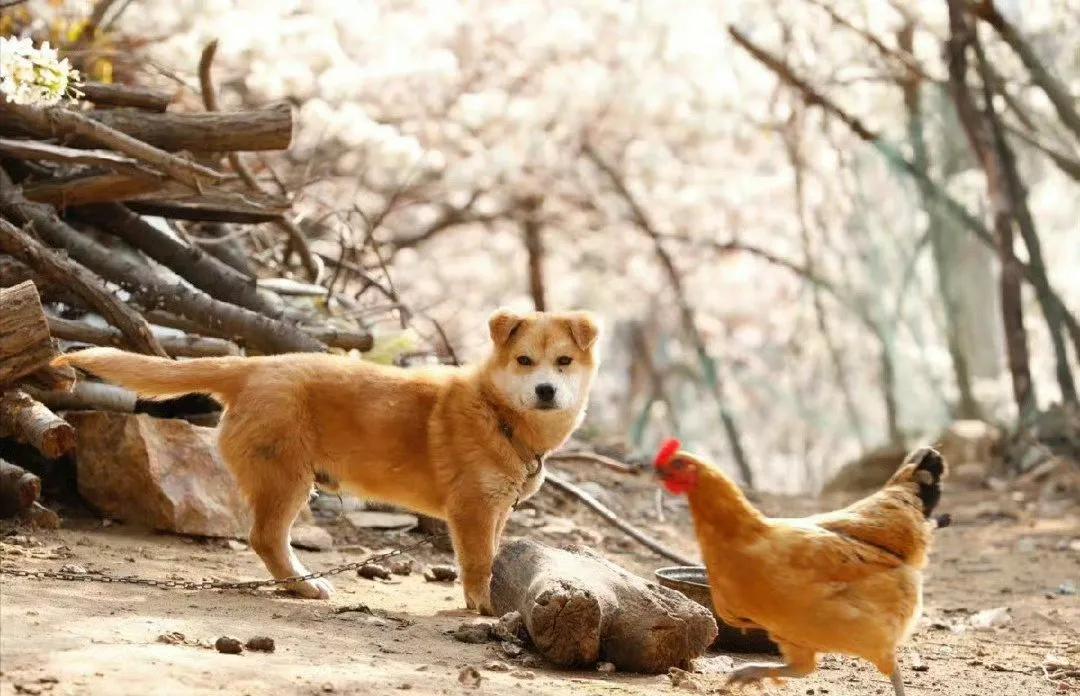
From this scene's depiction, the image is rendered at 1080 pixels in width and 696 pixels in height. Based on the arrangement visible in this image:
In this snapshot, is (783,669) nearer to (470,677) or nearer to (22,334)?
(470,677)

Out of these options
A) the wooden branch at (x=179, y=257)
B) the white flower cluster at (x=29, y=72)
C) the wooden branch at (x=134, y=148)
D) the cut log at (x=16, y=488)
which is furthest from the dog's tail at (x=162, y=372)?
the wooden branch at (x=179, y=257)

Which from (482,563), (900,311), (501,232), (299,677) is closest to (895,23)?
(900,311)

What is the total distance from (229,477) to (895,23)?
522 inches

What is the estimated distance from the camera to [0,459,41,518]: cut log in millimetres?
6312

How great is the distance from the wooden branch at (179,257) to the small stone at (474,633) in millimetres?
3378

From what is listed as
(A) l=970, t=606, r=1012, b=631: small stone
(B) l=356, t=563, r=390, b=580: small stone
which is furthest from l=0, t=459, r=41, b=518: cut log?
(A) l=970, t=606, r=1012, b=631: small stone

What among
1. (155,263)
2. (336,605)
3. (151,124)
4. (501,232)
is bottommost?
(336,605)

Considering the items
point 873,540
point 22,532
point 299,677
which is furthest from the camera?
point 22,532

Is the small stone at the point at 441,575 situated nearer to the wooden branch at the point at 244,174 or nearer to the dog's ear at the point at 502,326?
the dog's ear at the point at 502,326

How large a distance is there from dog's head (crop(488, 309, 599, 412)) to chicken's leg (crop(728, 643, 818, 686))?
6.43ft

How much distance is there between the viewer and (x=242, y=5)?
1510cm

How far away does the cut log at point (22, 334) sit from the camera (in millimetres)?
5390

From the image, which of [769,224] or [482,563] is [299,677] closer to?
[482,563]

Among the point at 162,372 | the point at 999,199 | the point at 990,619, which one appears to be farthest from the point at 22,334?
the point at 999,199
